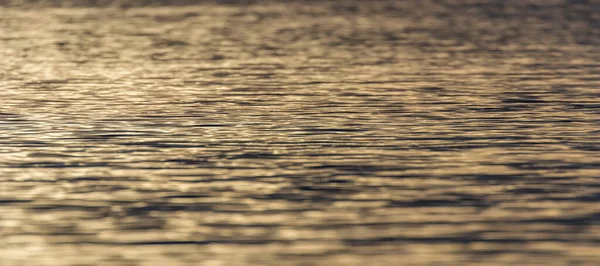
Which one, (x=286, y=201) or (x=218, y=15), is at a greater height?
(x=286, y=201)

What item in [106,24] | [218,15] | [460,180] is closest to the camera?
[460,180]

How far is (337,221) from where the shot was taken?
5.86 m

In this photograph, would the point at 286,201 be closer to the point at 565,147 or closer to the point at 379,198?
the point at 379,198

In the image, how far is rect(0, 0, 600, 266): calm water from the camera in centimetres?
548

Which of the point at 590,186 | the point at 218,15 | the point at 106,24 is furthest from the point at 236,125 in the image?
the point at 218,15

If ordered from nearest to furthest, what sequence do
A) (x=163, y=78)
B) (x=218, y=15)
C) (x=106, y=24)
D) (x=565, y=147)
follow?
(x=565, y=147)
(x=163, y=78)
(x=106, y=24)
(x=218, y=15)

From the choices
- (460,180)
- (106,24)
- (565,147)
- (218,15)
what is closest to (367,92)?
(565,147)

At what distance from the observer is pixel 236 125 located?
29.0 ft

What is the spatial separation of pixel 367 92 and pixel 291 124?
198 centimetres

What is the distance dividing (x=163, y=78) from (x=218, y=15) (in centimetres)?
1049

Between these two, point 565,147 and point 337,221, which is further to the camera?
point 565,147

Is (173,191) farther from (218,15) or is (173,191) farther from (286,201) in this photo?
(218,15)

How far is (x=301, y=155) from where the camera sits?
7.58m

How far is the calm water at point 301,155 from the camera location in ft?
18.0
